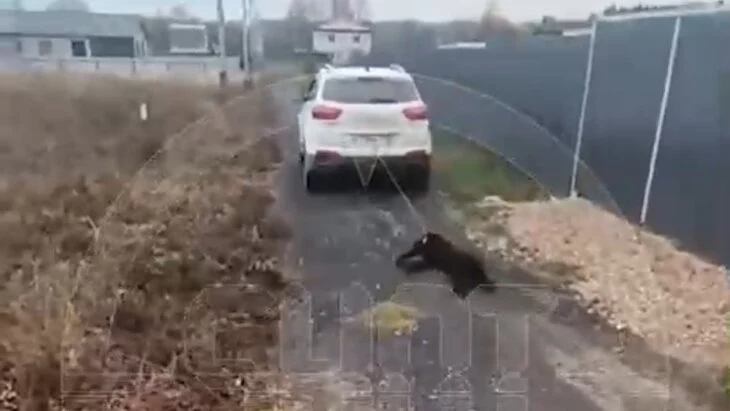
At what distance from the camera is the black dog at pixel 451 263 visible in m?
2.39

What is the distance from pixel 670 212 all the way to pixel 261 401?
1242 mm

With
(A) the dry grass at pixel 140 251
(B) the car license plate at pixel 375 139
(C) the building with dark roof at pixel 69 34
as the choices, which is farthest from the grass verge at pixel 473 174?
(C) the building with dark roof at pixel 69 34

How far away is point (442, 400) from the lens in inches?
91.9

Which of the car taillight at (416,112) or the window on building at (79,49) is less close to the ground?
the window on building at (79,49)

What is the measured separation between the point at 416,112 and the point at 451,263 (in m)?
0.43


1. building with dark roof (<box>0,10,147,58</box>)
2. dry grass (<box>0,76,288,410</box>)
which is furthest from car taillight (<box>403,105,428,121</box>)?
building with dark roof (<box>0,10,147,58</box>)

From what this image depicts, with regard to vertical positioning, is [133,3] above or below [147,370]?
above

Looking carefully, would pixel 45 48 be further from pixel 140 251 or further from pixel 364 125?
pixel 364 125

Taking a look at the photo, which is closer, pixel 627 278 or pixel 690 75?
A: pixel 690 75

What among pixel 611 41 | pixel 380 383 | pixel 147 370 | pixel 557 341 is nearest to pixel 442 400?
pixel 380 383

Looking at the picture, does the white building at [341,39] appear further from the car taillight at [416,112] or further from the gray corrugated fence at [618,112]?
the car taillight at [416,112]

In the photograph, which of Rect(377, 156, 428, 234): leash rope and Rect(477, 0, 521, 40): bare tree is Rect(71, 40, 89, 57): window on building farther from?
Rect(477, 0, 521, 40): bare tree

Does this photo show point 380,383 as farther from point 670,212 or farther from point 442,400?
point 670,212

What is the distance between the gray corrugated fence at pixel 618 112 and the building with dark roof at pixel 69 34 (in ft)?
2.26
